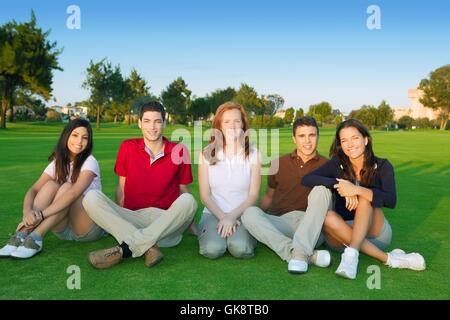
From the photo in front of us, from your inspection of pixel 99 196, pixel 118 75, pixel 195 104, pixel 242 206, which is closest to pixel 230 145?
pixel 242 206

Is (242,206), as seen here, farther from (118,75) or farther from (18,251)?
(118,75)

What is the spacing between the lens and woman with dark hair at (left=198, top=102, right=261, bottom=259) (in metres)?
4.89

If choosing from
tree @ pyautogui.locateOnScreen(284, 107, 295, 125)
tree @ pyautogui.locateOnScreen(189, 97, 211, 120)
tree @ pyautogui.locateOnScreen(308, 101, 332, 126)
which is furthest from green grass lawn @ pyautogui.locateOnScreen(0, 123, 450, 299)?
tree @ pyautogui.locateOnScreen(308, 101, 332, 126)

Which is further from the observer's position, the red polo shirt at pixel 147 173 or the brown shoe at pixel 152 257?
the red polo shirt at pixel 147 173

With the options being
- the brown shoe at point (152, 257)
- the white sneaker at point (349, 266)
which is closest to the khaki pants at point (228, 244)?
the brown shoe at point (152, 257)

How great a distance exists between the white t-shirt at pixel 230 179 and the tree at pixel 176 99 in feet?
230

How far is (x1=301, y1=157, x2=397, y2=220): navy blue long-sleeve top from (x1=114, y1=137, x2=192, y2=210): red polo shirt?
139 cm

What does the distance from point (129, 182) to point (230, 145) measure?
115 cm

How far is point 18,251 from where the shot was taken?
437 cm

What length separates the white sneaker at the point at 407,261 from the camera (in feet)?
13.8

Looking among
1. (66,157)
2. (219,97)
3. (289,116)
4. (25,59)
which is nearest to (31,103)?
(219,97)

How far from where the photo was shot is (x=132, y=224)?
4.48 m

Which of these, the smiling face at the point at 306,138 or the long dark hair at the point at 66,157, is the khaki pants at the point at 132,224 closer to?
the long dark hair at the point at 66,157

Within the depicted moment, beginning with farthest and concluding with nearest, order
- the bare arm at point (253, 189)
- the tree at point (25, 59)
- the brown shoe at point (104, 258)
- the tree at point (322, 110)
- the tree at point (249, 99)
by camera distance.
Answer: the tree at point (322, 110)
the tree at point (249, 99)
the tree at point (25, 59)
the bare arm at point (253, 189)
the brown shoe at point (104, 258)
